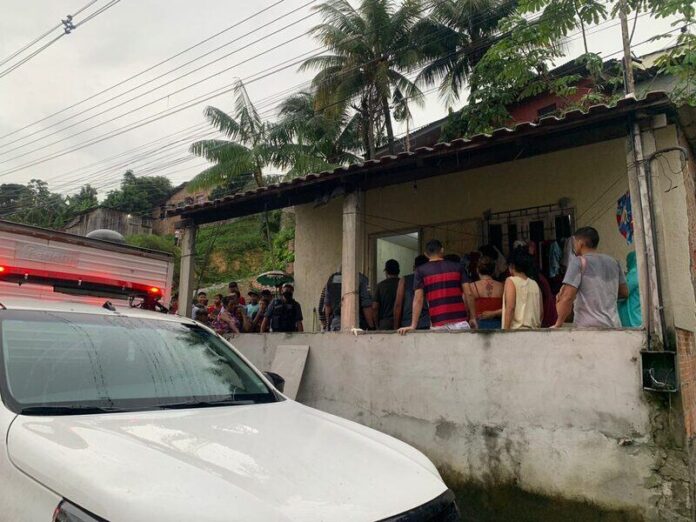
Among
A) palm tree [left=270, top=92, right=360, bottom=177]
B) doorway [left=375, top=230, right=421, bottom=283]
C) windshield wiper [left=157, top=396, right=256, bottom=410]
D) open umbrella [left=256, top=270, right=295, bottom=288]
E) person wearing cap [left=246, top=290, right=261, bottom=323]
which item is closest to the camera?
windshield wiper [left=157, top=396, right=256, bottom=410]

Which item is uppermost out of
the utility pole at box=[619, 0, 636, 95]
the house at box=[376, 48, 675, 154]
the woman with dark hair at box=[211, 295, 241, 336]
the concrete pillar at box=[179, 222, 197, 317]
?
the house at box=[376, 48, 675, 154]

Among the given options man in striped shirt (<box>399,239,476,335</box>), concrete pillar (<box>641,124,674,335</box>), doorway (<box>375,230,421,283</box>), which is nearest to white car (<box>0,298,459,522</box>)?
man in striped shirt (<box>399,239,476,335</box>)

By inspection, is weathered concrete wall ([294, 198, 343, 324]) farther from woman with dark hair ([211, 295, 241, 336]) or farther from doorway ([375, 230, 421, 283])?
woman with dark hair ([211, 295, 241, 336])

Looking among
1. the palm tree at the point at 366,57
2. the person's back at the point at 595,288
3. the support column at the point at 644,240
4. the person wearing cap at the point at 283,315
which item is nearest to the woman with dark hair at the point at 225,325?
the person wearing cap at the point at 283,315

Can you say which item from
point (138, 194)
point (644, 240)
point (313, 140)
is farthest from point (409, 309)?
point (138, 194)

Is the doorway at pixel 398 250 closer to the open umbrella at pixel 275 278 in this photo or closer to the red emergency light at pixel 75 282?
the open umbrella at pixel 275 278

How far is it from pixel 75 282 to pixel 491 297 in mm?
4439

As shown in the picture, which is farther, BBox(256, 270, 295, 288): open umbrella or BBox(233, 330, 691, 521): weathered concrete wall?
BBox(256, 270, 295, 288): open umbrella

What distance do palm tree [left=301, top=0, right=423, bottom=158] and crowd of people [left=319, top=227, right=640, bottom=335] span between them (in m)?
12.4

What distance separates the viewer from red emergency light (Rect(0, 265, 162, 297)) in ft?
15.8

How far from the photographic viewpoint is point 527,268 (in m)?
5.00

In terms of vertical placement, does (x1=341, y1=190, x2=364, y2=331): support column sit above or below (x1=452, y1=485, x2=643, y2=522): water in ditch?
above

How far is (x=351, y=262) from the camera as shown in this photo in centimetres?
630

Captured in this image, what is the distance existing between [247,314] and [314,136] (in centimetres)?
1153
